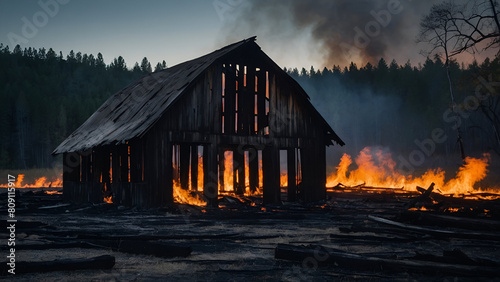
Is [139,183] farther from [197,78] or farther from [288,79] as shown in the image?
[288,79]

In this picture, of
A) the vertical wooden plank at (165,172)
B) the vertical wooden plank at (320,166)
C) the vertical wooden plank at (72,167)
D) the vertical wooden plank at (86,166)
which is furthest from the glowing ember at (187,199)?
the vertical wooden plank at (72,167)

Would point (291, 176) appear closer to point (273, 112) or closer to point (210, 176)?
point (273, 112)

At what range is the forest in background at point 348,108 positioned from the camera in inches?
3285

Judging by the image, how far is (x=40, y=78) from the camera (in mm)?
120062

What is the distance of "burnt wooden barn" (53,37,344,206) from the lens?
61.3ft

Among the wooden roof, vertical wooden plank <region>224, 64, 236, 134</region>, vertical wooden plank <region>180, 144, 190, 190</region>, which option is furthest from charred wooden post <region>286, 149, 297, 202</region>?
vertical wooden plank <region>180, 144, 190, 190</region>

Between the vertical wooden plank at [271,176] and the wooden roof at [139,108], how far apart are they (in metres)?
3.53

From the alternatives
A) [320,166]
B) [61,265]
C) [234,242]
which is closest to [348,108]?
[320,166]

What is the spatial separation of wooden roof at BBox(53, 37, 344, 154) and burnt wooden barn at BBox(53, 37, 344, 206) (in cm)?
8

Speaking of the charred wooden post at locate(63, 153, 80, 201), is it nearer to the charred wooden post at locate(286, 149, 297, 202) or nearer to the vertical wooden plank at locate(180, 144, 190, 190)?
the vertical wooden plank at locate(180, 144, 190, 190)

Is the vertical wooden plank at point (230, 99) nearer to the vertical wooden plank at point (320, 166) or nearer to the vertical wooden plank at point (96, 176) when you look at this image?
the vertical wooden plank at point (320, 166)

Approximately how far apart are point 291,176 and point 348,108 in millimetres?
82530

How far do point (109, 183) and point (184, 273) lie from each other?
16.1m

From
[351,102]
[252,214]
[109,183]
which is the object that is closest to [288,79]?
[252,214]
